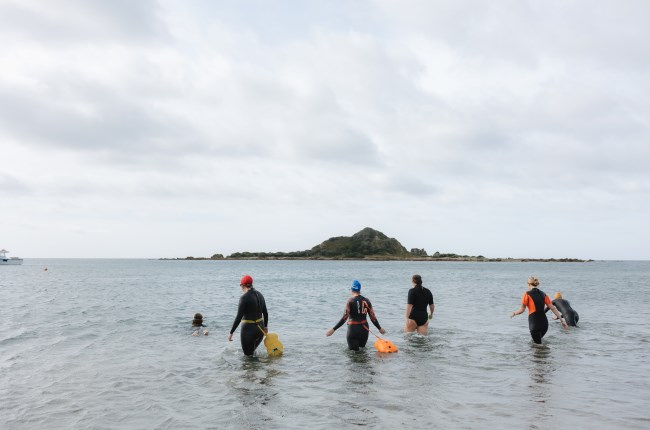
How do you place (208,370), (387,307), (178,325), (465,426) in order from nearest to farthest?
(465,426), (208,370), (178,325), (387,307)

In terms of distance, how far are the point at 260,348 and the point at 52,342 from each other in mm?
8801

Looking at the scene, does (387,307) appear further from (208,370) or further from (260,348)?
(208,370)

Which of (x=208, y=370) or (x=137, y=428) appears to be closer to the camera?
(x=137, y=428)

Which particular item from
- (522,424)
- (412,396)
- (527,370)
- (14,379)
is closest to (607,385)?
(527,370)

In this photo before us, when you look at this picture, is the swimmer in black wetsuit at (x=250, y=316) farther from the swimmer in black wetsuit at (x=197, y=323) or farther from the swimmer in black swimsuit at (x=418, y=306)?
the swimmer in black wetsuit at (x=197, y=323)

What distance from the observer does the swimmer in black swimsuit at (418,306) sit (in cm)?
1614

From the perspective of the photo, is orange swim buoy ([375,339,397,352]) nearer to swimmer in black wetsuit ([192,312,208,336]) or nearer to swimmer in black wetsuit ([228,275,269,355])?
swimmer in black wetsuit ([228,275,269,355])

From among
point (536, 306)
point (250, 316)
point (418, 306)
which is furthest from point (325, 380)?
point (536, 306)

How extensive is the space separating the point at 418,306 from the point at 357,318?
3.12 metres

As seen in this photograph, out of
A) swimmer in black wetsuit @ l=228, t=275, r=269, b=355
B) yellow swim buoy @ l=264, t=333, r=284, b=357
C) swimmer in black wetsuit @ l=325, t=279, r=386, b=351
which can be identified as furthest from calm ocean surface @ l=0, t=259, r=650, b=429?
swimmer in black wetsuit @ l=228, t=275, r=269, b=355

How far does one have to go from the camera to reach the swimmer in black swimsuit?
1614 centimetres

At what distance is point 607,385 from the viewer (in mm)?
10992

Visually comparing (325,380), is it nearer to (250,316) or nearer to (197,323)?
(250,316)

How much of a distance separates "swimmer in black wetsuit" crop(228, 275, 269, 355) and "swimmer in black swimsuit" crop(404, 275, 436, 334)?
212 inches
